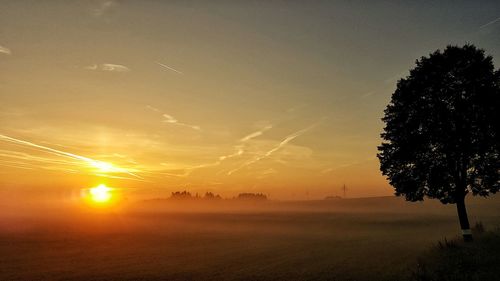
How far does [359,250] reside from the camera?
1486 inches

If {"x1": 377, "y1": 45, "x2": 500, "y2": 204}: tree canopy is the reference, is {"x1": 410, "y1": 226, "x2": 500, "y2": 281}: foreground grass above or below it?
below

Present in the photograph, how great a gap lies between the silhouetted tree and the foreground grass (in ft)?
10.1

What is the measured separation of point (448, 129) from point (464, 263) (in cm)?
1179

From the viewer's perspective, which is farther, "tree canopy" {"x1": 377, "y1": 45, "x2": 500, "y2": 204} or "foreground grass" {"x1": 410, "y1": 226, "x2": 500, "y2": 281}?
"tree canopy" {"x1": 377, "y1": 45, "x2": 500, "y2": 204}

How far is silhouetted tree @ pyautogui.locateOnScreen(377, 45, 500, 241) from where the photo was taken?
27.8m

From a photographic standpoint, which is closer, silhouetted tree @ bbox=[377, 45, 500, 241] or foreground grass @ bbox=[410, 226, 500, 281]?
foreground grass @ bbox=[410, 226, 500, 281]

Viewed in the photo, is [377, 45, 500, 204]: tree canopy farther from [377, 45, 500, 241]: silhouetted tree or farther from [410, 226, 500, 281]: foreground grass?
[410, 226, 500, 281]: foreground grass

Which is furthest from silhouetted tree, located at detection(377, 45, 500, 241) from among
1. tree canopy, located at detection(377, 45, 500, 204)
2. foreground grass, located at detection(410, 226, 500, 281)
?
foreground grass, located at detection(410, 226, 500, 281)

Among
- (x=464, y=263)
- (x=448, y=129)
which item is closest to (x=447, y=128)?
(x=448, y=129)

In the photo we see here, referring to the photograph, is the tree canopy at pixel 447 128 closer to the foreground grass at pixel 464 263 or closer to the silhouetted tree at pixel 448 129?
the silhouetted tree at pixel 448 129

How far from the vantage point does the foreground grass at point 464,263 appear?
19.8 meters

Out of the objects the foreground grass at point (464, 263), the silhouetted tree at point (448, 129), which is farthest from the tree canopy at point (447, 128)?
the foreground grass at point (464, 263)

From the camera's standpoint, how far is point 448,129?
28.5 m

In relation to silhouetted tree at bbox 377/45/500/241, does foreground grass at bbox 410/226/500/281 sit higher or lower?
lower
